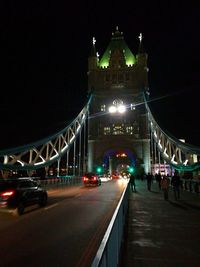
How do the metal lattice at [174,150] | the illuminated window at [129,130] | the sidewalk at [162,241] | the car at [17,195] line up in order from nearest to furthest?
the sidewalk at [162,241]
the car at [17,195]
the metal lattice at [174,150]
the illuminated window at [129,130]

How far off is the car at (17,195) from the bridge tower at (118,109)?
64753mm

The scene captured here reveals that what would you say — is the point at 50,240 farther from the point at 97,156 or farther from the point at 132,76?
the point at 132,76

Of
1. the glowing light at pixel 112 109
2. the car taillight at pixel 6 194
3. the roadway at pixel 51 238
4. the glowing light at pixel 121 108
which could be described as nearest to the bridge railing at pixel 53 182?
the car taillight at pixel 6 194

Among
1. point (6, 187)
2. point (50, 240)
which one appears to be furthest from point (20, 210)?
point (50, 240)

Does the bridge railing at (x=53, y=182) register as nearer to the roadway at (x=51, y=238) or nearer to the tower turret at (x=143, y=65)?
the roadway at (x=51, y=238)

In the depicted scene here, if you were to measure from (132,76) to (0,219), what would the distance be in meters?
85.3

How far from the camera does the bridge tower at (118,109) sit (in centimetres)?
8044

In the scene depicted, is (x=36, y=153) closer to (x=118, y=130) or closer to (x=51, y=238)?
(x=118, y=130)

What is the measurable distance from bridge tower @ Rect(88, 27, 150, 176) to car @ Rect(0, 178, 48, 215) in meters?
64.8

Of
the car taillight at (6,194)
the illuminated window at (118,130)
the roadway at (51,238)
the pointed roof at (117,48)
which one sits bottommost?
the roadway at (51,238)

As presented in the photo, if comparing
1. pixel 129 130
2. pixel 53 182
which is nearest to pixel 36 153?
pixel 53 182

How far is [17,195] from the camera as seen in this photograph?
12.8 m

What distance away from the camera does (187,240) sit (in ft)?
26.2

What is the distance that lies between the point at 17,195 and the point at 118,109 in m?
74.1
